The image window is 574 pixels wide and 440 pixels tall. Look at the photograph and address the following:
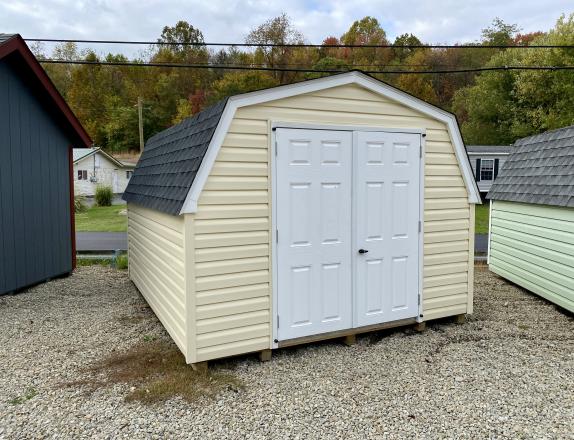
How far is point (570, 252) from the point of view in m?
5.88

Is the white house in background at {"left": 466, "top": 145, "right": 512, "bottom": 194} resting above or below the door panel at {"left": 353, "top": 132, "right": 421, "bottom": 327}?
above

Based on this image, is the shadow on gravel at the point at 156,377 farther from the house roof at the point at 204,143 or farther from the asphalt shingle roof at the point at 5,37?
the asphalt shingle roof at the point at 5,37

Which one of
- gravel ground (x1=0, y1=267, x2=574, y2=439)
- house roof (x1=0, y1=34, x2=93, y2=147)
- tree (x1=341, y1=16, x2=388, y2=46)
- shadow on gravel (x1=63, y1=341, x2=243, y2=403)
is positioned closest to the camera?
gravel ground (x1=0, y1=267, x2=574, y2=439)

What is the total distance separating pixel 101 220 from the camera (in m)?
18.1

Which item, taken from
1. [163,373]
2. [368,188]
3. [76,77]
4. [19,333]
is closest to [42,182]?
[19,333]

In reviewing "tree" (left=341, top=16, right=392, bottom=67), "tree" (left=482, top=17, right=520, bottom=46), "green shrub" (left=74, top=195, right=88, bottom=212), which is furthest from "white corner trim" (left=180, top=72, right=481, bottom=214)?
"tree" (left=482, top=17, right=520, bottom=46)

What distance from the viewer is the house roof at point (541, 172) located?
6.17m

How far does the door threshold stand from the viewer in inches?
177

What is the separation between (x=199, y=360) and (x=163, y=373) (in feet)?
1.22

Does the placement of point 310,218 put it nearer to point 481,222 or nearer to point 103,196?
point 481,222

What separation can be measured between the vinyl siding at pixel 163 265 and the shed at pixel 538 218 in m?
4.89

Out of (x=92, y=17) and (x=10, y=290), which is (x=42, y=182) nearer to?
(x=10, y=290)

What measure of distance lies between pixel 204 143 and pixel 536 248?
522cm

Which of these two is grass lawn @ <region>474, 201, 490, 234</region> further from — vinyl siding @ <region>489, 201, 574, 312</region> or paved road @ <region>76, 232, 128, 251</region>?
paved road @ <region>76, 232, 128, 251</region>
